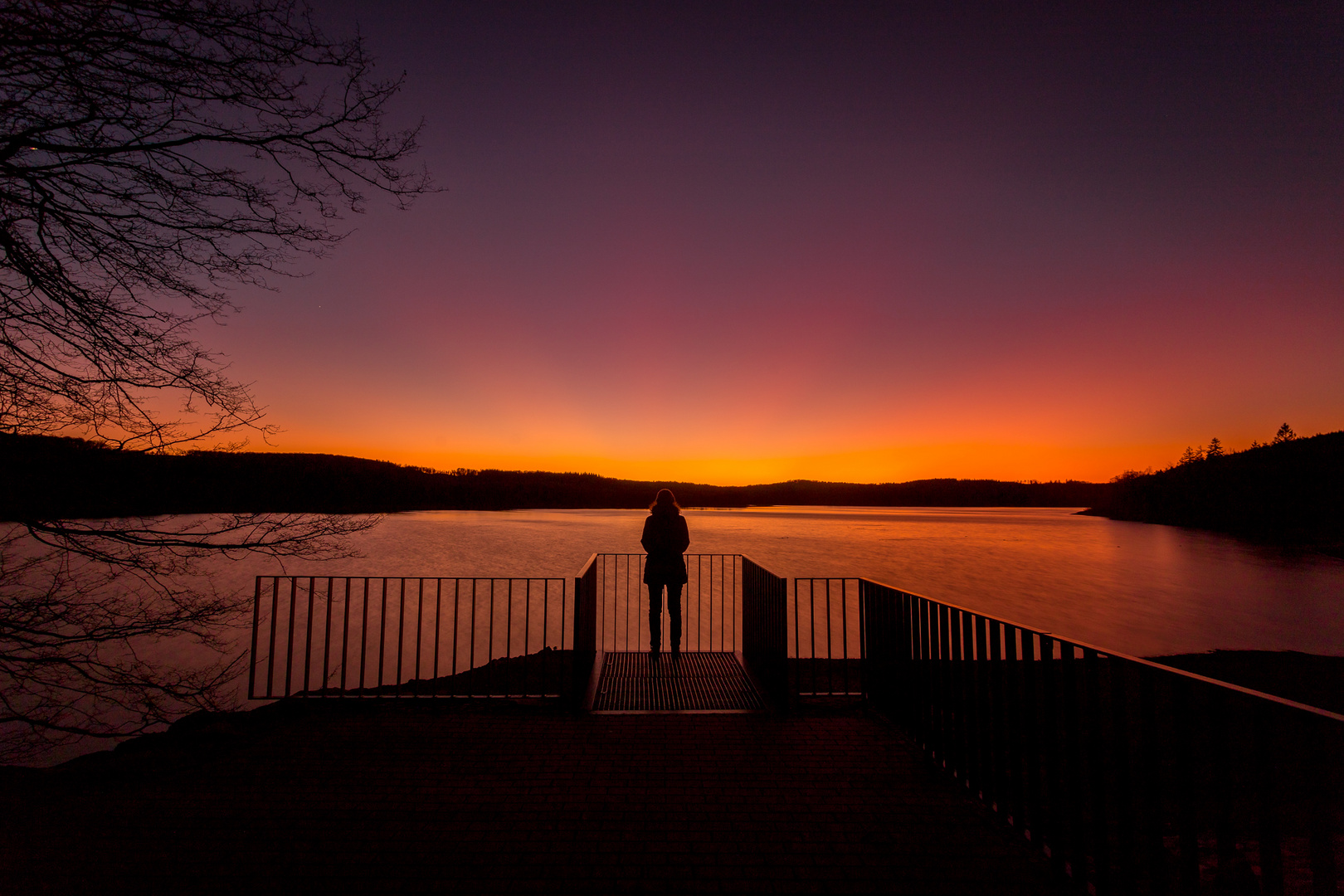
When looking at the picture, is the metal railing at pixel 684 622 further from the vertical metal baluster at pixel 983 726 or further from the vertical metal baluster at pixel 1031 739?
the vertical metal baluster at pixel 1031 739

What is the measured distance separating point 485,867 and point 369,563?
30.9 meters

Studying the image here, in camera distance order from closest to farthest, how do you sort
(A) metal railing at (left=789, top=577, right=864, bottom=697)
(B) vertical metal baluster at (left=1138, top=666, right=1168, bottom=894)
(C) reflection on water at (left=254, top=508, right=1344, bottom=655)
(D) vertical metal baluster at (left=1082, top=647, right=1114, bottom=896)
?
(B) vertical metal baluster at (left=1138, top=666, right=1168, bottom=894), (D) vertical metal baluster at (left=1082, top=647, right=1114, bottom=896), (A) metal railing at (left=789, top=577, right=864, bottom=697), (C) reflection on water at (left=254, top=508, right=1344, bottom=655)

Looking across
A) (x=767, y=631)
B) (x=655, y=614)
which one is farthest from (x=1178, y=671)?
(x=655, y=614)

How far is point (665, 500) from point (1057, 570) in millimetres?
30704

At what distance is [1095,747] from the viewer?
230 centimetres

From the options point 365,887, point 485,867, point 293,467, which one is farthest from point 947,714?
point 293,467

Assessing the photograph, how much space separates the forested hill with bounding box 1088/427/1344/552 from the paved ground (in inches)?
2610

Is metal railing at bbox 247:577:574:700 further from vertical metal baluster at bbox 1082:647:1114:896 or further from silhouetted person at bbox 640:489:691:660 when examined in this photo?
vertical metal baluster at bbox 1082:647:1114:896

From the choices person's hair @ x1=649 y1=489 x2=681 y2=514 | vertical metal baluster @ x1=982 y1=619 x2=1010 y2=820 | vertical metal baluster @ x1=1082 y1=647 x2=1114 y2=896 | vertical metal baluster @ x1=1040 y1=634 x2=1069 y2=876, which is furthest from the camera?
person's hair @ x1=649 y1=489 x2=681 y2=514

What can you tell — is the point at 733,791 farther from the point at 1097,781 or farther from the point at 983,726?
the point at 1097,781

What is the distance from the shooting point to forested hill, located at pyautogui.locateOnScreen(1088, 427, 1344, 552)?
46844mm

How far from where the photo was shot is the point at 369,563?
2877cm

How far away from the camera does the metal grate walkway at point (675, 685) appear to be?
15.5 ft

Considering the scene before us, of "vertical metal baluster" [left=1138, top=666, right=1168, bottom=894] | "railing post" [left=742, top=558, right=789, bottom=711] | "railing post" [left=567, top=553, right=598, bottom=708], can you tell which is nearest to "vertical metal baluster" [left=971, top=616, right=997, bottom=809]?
"vertical metal baluster" [left=1138, top=666, right=1168, bottom=894]
